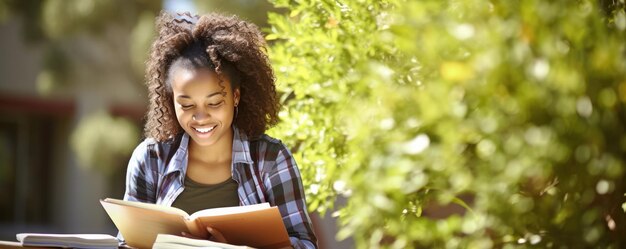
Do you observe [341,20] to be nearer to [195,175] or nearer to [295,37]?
[295,37]

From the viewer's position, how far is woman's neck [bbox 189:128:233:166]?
10.8ft

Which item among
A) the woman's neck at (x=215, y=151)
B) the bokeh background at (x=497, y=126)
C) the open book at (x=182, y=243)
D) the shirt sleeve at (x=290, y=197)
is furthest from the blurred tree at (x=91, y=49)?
the bokeh background at (x=497, y=126)

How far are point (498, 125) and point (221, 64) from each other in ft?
5.06

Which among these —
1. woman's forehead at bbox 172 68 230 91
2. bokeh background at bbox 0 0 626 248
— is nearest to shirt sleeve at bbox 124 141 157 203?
woman's forehead at bbox 172 68 230 91

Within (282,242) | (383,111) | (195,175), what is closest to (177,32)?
(195,175)

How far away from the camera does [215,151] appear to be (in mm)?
3305

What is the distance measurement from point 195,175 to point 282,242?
1.78ft

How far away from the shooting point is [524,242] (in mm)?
2064

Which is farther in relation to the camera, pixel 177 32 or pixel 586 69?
pixel 177 32

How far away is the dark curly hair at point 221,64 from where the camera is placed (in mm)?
3270

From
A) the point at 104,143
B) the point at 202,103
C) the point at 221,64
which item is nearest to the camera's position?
the point at 202,103

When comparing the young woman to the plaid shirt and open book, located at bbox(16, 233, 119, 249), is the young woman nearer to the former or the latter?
the plaid shirt

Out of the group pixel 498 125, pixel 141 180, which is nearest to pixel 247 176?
pixel 141 180

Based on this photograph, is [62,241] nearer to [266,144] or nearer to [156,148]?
[156,148]
